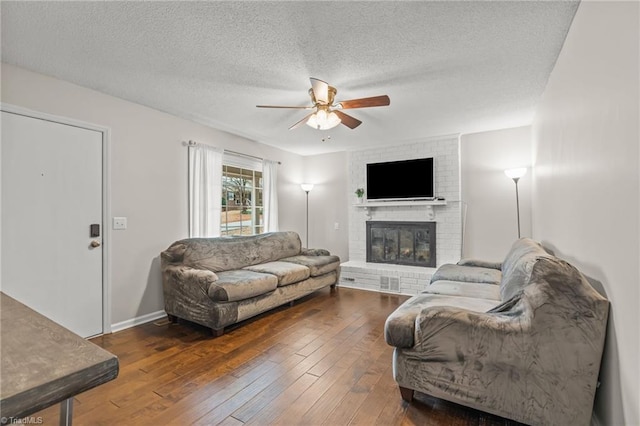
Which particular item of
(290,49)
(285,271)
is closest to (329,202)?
(285,271)

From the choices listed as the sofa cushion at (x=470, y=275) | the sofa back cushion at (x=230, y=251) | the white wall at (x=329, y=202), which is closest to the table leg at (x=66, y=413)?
the sofa back cushion at (x=230, y=251)

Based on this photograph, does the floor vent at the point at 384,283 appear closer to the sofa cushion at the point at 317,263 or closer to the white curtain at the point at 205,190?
the sofa cushion at the point at 317,263

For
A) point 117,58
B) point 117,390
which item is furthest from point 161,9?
point 117,390

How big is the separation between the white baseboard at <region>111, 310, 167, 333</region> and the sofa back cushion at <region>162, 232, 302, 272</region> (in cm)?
65

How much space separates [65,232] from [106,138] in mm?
985

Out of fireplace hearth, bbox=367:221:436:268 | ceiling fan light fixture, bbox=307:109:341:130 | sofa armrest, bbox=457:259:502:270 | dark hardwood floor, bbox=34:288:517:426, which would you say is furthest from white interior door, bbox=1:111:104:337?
sofa armrest, bbox=457:259:502:270

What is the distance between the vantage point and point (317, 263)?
4.22 m

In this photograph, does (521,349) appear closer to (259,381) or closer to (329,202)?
(259,381)

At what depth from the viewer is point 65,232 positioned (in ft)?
8.93

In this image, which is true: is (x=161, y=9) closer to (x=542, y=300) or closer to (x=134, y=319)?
(x=542, y=300)

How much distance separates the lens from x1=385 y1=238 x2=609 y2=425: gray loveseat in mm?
1409

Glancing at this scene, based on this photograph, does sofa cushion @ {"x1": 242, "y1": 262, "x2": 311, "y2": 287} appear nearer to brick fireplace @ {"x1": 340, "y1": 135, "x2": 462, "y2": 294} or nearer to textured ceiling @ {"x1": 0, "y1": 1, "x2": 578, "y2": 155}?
brick fireplace @ {"x1": 340, "y1": 135, "x2": 462, "y2": 294}

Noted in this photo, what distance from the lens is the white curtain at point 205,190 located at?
379 centimetres

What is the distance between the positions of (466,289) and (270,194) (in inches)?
135
